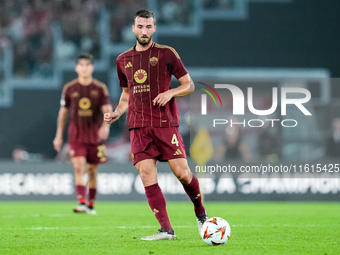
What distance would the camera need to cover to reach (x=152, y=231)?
651cm

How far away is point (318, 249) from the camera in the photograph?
4.95 metres

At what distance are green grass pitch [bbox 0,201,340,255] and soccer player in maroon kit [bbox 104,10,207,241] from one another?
17.9 inches

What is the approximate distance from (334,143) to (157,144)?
7928 millimetres

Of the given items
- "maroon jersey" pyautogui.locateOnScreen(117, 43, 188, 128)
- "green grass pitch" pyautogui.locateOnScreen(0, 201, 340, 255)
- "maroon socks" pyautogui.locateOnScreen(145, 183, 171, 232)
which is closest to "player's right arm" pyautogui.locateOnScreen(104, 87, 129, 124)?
"maroon jersey" pyautogui.locateOnScreen(117, 43, 188, 128)

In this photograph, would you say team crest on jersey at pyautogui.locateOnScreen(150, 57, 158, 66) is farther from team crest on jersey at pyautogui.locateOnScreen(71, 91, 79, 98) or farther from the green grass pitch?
team crest on jersey at pyautogui.locateOnScreen(71, 91, 79, 98)

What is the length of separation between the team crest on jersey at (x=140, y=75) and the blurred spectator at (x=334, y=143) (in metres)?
7.74

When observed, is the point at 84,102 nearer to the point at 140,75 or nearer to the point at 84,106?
the point at 84,106

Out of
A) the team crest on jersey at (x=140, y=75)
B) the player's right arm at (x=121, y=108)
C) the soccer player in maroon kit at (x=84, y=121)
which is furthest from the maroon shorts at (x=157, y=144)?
the soccer player in maroon kit at (x=84, y=121)

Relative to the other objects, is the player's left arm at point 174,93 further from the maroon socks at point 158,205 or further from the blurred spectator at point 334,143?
the blurred spectator at point 334,143

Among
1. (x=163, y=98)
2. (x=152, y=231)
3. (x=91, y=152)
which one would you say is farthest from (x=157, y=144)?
(x=91, y=152)

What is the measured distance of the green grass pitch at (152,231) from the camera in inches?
194

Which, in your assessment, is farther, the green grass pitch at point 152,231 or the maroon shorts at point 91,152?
the maroon shorts at point 91,152

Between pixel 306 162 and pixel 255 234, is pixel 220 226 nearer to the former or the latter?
pixel 255 234

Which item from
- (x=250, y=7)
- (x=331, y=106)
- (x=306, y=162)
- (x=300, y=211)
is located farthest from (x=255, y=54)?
(x=300, y=211)
